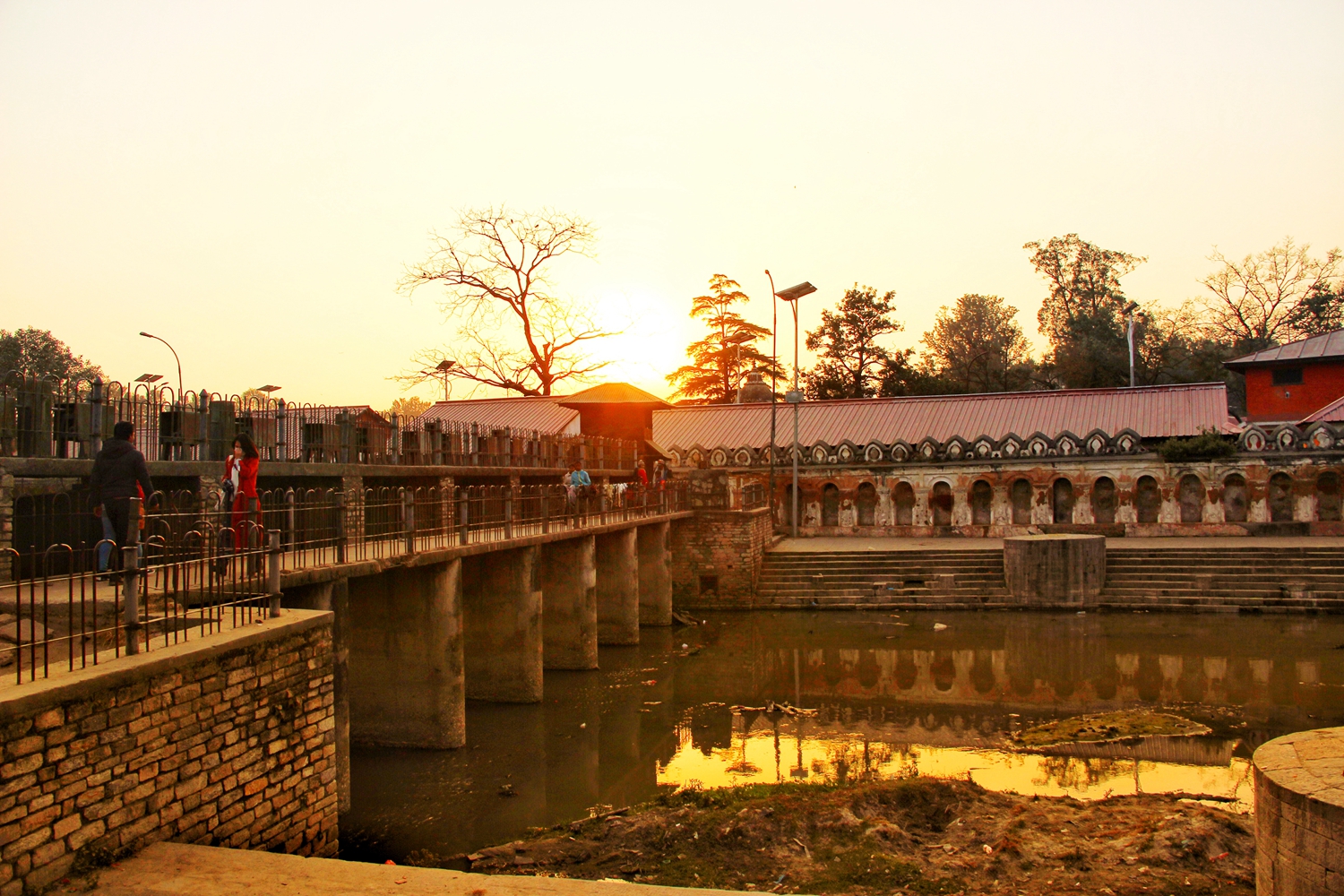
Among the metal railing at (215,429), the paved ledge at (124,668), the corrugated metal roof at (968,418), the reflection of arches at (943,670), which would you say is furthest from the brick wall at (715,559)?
→ the paved ledge at (124,668)

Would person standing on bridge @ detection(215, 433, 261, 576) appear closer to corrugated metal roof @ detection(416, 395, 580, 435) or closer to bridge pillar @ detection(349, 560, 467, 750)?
bridge pillar @ detection(349, 560, 467, 750)

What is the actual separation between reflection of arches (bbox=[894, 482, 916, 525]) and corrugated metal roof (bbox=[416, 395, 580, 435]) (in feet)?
36.2

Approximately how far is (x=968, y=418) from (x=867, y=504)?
572 cm

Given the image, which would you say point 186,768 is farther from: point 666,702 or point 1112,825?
point 666,702

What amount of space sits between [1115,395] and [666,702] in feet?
84.5

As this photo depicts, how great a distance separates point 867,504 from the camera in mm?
33500

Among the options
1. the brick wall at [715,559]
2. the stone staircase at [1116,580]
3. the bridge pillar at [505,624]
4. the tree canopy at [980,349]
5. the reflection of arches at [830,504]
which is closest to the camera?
the bridge pillar at [505,624]

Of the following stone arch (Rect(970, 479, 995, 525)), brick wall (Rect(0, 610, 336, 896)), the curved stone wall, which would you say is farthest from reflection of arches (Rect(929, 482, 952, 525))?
brick wall (Rect(0, 610, 336, 896))

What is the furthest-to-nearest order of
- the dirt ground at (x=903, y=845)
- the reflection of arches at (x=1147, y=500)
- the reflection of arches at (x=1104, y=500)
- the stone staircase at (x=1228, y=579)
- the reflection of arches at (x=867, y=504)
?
the reflection of arches at (x=867, y=504) < the reflection of arches at (x=1104, y=500) < the reflection of arches at (x=1147, y=500) < the stone staircase at (x=1228, y=579) < the dirt ground at (x=903, y=845)

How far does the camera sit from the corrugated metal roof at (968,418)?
1335 inches

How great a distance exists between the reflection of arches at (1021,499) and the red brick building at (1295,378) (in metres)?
11.5

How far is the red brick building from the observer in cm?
3622

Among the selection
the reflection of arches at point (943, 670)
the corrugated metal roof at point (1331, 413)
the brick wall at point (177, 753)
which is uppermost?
the corrugated metal roof at point (1331, 413)

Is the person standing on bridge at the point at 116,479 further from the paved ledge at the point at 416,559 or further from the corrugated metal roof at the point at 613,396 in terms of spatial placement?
the corrugated metal roof at the point at 613,396
